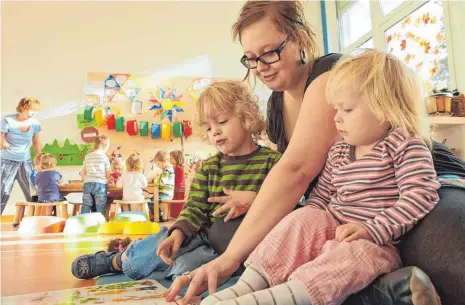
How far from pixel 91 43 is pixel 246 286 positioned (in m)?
5.21

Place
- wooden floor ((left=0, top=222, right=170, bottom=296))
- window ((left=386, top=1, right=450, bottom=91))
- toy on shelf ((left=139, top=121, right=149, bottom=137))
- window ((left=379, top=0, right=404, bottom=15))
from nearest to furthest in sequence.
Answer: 1. wooden floor ((left=0, top=222, right=170, bottom=296))
2. window ((left=386, top=1, right=450, bottom=91))
3. window ((left=379, top=0, right=404, bottom=15))
4. toy on shelf ((left=139, top=121, right=149, bottom=137))

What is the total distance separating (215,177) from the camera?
4.03ft

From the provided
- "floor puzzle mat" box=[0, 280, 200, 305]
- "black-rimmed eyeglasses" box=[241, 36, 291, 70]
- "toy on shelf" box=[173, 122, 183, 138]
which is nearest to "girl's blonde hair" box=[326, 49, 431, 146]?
"black-rimmed eyeglasses" box=[241, 36, 291, 70]

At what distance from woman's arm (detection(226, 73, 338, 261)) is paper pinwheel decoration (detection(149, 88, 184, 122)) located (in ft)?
15.1

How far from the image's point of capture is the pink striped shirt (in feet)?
2.48

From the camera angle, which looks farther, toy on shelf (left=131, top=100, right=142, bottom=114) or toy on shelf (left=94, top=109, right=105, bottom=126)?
toy on shelf (left=131, top=100, right=142, bottom=114)

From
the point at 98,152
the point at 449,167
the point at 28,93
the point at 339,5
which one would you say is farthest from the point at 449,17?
the point at 28,93

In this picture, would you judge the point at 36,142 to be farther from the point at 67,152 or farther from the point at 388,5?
the point at 388,5

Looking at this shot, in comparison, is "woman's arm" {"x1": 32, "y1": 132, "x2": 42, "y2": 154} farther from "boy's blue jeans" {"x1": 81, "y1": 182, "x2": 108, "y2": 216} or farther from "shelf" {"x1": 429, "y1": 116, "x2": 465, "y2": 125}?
"shelf" {"x1": 429, "y1": 116, "x2": 465, "y2": 125}

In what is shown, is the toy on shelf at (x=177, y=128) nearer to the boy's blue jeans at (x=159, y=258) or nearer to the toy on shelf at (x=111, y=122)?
the toy on shelf at (x=111, y=122)

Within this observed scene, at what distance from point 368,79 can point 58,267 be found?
1.38 metres

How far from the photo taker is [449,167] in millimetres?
904

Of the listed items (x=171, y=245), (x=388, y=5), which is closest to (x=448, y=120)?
(x=388, y=5)

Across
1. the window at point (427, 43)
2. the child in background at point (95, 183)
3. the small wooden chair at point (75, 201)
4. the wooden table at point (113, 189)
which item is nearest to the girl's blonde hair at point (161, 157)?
the wooden table at point (113, 189)
